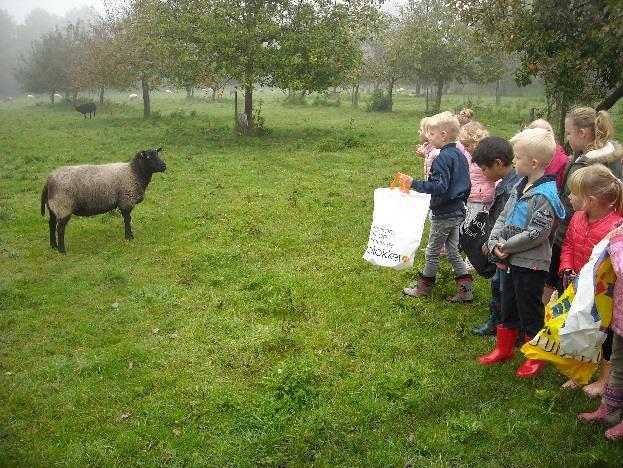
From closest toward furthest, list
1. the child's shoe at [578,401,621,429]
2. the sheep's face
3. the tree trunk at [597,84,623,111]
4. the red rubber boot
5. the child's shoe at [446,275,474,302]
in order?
the child's shoe at [578,401,621,429], the red rubber boot, the child's shoe at [446,275,474,302], the sheep's face, the tree trunk at [597,84,623,111]

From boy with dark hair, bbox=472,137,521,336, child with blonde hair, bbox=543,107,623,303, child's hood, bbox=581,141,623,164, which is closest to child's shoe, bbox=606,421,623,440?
boy with dark hair, bbox=472,137,521,336

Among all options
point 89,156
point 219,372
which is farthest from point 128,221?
point 89,156

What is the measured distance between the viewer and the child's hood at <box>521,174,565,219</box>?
493 centimetres

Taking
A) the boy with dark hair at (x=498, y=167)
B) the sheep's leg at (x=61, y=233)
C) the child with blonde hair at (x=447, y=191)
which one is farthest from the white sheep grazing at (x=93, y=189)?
the boy with dark hair at (x=498, y=167)

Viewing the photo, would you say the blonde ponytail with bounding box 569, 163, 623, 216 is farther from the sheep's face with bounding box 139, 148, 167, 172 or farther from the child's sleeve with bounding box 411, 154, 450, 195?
the sheep's face with bounding box 139, 148, 167, 172

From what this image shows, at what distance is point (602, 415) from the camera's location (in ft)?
15.3

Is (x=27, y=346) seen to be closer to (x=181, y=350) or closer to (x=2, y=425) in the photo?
(x=2, y=425)

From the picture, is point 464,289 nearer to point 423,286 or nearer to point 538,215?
point 423,286

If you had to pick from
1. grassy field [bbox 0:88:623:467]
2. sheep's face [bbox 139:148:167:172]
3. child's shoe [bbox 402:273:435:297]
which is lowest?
grassy field [bbox 0:88:623:467]

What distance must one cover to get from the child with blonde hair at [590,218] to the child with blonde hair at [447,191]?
5.30 ft

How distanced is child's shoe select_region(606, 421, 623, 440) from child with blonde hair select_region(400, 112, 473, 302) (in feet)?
10.0

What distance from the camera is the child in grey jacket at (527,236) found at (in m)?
4.95

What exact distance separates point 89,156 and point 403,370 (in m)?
17.4

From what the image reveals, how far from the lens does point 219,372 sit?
19.2 ft
